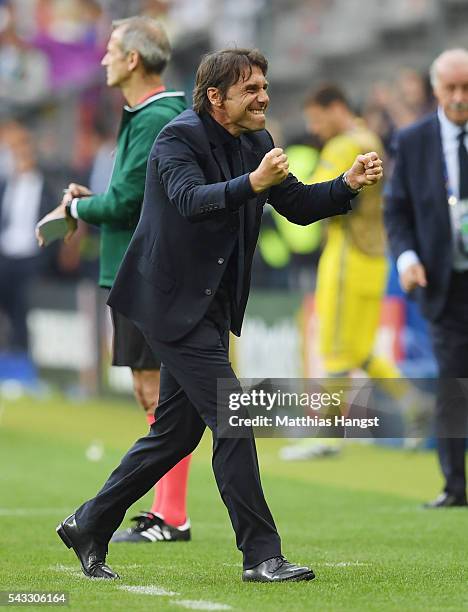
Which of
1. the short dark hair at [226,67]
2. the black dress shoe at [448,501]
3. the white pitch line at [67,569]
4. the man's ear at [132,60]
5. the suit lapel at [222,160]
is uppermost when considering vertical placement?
the man's ear at [132,60]

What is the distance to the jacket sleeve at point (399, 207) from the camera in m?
8.76

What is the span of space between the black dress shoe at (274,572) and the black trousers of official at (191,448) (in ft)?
0.09

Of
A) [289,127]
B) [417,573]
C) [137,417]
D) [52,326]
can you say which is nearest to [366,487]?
[417,573]

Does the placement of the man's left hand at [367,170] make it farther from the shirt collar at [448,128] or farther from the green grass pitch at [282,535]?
the shirt collar at [448,128]

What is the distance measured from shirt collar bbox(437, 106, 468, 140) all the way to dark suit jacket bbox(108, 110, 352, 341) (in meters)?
2.67

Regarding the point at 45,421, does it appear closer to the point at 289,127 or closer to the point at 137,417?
the point at 137,417

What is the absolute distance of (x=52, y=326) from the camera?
1748cm

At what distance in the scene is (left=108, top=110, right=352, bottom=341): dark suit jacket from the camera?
602 centimetres

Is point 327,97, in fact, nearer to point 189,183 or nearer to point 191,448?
point 191,448

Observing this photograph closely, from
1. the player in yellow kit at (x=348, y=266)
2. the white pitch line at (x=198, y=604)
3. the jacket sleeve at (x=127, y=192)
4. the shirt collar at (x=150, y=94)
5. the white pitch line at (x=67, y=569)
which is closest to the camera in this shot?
the white pitch line at (x=198, y=604)

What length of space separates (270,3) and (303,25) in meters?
1.77

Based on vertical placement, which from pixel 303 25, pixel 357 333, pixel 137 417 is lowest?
pixel 137 417

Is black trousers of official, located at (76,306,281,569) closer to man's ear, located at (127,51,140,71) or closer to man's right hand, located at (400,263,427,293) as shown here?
man's ear, located at (127,51,140,71)

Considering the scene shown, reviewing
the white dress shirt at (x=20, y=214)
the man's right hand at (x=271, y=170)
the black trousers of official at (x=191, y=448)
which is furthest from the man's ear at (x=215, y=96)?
Answer: the white dress shirt at (x=20, y=214)
